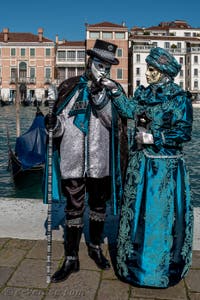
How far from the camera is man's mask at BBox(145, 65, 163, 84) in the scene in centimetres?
199

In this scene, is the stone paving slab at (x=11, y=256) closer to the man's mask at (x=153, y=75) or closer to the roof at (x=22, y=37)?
the man's mask at (x=153, y=75)

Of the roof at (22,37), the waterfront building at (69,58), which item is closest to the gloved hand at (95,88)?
the waterfront building at (69,58)

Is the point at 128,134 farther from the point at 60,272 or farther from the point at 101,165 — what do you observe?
the point at 60,272

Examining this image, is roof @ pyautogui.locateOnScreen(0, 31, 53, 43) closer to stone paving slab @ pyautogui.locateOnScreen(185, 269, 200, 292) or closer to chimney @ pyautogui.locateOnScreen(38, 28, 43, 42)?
chimney @ pyautogui.locateOnScreen(38, 28, 43, 42)

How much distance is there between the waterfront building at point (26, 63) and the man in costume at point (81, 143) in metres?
48.1

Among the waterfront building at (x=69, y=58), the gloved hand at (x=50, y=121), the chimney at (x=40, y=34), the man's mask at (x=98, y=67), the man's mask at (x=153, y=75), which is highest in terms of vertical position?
the chimney at (x=40, y=34)

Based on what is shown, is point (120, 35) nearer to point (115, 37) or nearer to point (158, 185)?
point (115, 37)

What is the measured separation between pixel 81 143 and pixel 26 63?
50.2 m

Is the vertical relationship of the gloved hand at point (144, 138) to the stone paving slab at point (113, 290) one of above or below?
above

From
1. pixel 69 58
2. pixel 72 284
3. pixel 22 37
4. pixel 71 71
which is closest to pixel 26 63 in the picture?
pixel 22 37

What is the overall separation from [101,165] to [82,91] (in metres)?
0.42

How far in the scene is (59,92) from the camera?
7.20 ft

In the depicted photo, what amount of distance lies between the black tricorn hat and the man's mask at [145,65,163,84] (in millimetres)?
216

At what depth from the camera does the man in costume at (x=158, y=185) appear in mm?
1948
